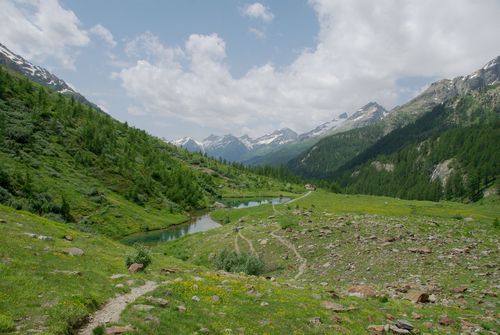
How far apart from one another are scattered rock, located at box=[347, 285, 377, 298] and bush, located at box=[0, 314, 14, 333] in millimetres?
21454

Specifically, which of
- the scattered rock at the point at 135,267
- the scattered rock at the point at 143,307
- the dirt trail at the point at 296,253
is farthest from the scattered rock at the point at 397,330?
the scattered rock at the point at 135,267

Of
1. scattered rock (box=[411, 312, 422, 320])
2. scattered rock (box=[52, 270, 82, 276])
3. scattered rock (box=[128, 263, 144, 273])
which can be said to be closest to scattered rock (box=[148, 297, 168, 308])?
scattered rock (box=[52, 270, 82, 276])

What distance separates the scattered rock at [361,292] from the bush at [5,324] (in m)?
21.5

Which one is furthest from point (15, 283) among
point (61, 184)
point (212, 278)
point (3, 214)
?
point (61, 184)

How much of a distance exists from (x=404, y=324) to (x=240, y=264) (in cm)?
2276

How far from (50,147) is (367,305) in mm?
115559

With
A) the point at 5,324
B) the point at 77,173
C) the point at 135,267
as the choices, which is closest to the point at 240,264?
the point at 135,267

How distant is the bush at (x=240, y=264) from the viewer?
129ft

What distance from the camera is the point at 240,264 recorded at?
40469 mm

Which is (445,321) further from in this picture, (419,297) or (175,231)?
(175,231)

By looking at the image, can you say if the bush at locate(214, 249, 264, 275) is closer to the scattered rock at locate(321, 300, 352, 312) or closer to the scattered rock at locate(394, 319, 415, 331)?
the scattered rock at locate(321, 300, 352, 312)

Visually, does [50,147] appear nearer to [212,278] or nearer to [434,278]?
[212,278]

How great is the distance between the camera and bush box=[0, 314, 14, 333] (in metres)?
13.2

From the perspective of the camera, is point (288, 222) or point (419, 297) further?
point (288, 222)
